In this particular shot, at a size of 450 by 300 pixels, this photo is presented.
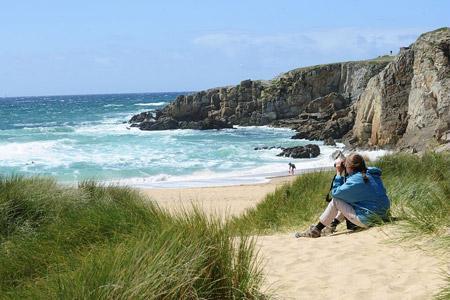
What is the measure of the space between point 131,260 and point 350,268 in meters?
2.62

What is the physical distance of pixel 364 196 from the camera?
7.39 m

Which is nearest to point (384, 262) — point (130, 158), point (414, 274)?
point (414, 274)

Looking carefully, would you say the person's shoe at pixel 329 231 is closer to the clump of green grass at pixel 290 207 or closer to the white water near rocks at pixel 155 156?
the clump of green grass at pixel 290 207

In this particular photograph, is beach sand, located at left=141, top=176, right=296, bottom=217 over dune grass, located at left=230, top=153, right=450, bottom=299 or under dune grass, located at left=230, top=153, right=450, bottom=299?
under

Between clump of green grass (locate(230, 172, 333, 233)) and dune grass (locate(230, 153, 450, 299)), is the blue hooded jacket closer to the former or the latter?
dune grass (locate(230, 153, 450, 299))

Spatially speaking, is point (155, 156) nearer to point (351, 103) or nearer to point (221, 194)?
point (221, 194)

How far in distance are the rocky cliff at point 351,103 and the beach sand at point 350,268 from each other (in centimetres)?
1841

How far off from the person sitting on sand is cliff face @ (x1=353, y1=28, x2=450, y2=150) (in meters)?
17.5


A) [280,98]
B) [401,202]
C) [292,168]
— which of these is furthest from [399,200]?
[280,98]

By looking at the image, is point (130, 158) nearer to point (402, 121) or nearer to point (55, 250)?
point (402, 121)

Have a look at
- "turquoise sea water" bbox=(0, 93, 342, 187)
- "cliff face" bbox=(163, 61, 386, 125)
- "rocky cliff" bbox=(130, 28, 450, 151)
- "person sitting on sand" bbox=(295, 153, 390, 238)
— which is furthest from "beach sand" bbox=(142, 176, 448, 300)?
"cliff face" bbox=(163, 61, 386, 125)

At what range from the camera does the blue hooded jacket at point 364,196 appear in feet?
24.1

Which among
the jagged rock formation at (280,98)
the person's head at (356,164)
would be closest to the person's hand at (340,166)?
the person's head at (356,164)

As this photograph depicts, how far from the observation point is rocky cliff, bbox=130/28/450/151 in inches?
1054
